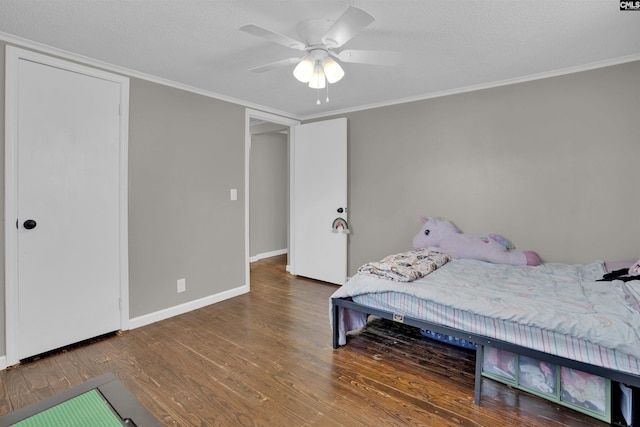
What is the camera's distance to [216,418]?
5.96 ft

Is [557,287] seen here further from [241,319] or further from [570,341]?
[241,319]

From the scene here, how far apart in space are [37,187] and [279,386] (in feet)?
7.46

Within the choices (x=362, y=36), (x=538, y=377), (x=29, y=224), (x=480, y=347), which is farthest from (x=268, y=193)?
(x=538, y=377)

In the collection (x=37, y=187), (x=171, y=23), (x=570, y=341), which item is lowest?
(x=570, y=341)

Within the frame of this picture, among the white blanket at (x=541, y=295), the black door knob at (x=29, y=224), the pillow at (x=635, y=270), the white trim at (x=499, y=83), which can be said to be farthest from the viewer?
the white trim at (x=499, y=83)

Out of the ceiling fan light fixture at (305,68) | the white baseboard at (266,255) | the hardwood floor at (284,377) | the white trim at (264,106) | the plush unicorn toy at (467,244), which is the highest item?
the white trim at (264,106)

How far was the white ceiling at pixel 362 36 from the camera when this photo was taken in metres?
1.89

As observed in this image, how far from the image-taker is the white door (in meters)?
4.23

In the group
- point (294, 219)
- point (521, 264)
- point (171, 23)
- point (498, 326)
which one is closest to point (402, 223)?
point (521, 264)

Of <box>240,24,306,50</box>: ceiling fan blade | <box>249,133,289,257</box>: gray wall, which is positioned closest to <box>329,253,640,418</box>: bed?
<box>240,24,306,50</box>: ceiling fan blade

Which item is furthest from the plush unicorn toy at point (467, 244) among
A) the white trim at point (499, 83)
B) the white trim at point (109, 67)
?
the white trim at point (109, 67)

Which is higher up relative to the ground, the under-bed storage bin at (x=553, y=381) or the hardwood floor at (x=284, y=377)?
the under-bed storage bin at (x=553, y=381)

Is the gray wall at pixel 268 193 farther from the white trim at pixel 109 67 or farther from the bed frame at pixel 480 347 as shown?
the bed frame at pixel 480 347

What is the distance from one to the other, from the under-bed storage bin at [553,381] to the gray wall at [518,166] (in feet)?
4.74
